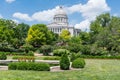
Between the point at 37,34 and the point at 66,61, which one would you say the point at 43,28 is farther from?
the point at 66,61

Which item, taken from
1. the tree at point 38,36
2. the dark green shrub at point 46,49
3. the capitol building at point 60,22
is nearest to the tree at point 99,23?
the tree at point 38,36

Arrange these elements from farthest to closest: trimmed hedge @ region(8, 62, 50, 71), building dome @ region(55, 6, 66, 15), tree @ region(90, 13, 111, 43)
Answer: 1. building dome @ region(55, 6, 66, 15)
2. tree @ region(90, 13, 111, 43)
3. trimmed hedge @ region(8, 62, 50, 71)

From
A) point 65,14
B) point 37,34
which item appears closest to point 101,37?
point 37,34

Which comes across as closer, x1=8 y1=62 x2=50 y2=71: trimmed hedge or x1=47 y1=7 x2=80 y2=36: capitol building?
x1=8 y1=62 x2=50 y2=71: trimmed hedge

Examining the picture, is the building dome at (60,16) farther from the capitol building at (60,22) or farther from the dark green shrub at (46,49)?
the dark green shrub at (46,49)

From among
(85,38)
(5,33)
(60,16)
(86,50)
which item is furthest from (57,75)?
(60,16)

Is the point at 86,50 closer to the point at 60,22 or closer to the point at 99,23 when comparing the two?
the point at 99,23

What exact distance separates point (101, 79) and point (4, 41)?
4623cm

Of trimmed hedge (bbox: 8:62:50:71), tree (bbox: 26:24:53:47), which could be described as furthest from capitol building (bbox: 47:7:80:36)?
trimmed hedge (bbox: 8:62:50:71)

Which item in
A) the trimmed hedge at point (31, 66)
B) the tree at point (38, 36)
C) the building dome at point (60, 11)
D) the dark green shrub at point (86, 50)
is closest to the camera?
the trimmed hedge at point (31, 66)

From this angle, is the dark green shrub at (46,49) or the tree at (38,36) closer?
the dark green shrub at (46,49)

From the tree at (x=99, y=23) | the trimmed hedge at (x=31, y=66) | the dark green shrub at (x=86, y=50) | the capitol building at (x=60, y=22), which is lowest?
the trimmed hedge at (x=31, y=66)

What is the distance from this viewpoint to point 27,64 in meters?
20.8

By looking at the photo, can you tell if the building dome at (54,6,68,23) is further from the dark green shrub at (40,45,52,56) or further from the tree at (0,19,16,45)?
the dark green shrub at (40,45,52,56)
